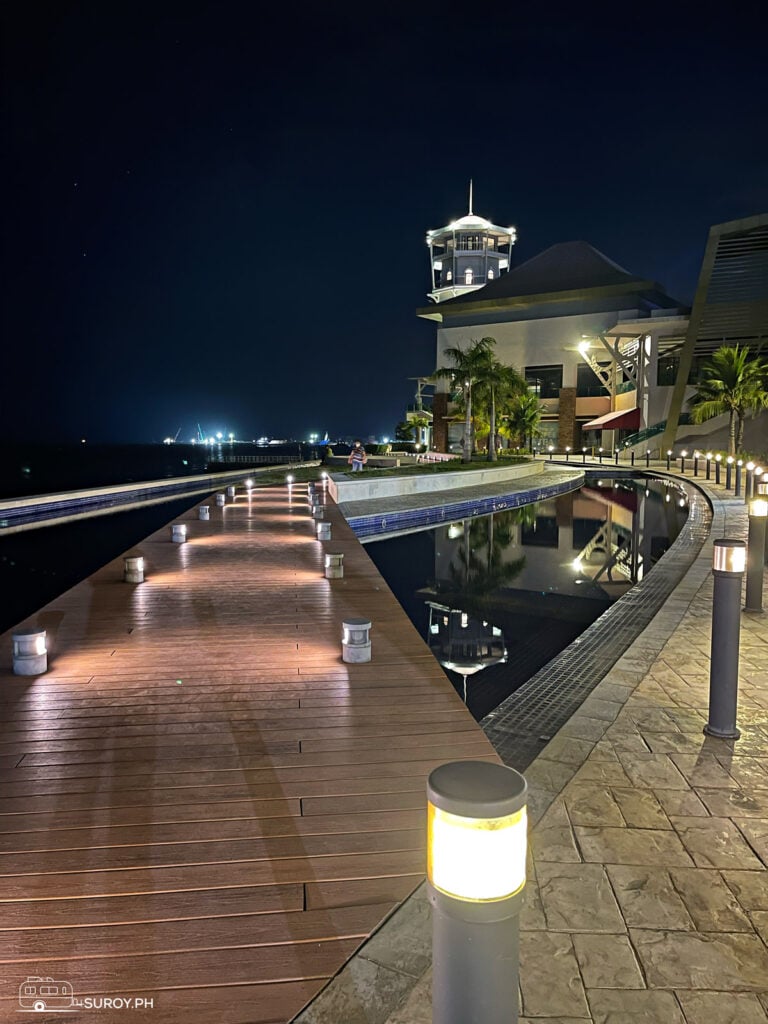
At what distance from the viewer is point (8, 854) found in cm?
323

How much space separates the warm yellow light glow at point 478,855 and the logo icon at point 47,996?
1.77m

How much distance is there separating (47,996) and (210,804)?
51.7 inches

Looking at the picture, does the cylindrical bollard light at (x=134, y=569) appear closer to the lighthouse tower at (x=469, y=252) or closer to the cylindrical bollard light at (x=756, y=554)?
the cylindrical bollard light at (x=756, y=554)

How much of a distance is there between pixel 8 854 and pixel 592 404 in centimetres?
5881

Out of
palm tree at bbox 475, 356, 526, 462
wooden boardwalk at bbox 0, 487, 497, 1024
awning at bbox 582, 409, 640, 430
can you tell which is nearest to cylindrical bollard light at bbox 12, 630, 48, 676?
wooden boardwalk at bbox 0, 487, 497, 1024

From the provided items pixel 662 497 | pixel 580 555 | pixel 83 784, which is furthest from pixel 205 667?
pixel 662 497

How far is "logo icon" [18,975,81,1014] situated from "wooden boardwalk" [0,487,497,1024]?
0.12 feet

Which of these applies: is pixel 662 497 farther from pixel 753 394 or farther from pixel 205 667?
pixel 205 667

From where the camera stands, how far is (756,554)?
779cm

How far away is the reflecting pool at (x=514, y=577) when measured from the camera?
27.1 ft

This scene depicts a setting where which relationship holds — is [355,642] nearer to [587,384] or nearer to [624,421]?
[624,421]

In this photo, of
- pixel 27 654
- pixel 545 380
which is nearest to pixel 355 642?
pixel 27 654

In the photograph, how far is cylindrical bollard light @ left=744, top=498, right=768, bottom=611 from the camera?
25.6ft

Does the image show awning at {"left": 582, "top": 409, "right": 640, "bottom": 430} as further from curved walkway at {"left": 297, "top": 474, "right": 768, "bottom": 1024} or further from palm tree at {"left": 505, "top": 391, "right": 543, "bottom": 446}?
curved walkway at {"left": 297, "top": 474, "right": 768, "bottom": 1024}
